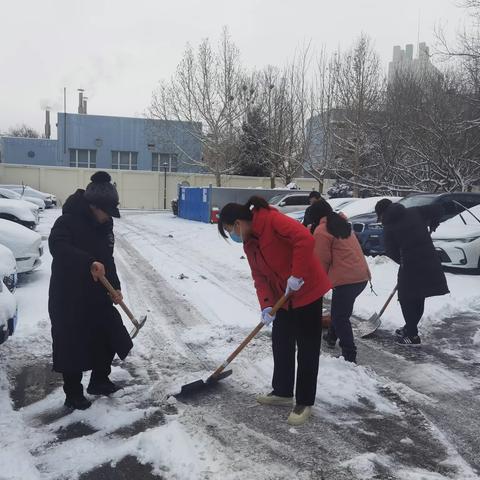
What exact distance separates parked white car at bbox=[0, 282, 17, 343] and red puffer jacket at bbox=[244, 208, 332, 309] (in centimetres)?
226

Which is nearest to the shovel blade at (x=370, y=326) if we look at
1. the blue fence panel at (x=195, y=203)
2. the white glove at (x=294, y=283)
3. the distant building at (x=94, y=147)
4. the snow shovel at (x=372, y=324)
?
the snow shovel at (x=372, y=324)

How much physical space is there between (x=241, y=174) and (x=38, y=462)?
37397mm

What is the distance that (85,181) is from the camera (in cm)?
3806

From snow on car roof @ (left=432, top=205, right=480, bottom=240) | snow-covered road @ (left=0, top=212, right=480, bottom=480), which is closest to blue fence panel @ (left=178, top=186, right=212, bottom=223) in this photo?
snow on car roof @ (left=432, top=205, right=480, bottom=240)

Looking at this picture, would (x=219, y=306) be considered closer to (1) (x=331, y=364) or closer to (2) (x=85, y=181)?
(1) (x=331, y=364)

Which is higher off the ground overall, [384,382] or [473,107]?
[473,107]

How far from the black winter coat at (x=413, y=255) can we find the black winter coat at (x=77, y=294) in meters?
3.19

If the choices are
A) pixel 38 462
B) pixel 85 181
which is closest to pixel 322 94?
pixel 85 181

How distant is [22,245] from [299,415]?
20.4 feet

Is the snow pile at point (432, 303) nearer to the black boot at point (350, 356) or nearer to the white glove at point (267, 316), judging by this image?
the black boot at point (350, 356)

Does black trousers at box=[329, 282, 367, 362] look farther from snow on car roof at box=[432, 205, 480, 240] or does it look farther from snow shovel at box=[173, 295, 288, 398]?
snow on car roof at box=[432, 205, 480, 240]

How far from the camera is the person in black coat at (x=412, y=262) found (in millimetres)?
5719

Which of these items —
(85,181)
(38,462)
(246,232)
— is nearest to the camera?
(38,462)

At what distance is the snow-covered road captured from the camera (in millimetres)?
3230
